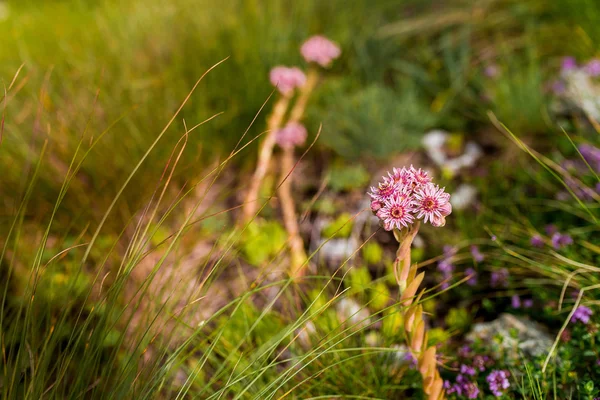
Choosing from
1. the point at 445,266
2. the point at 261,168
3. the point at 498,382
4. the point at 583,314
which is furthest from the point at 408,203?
the point at 261,168

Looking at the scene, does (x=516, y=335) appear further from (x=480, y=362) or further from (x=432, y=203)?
(x=432, y=203)

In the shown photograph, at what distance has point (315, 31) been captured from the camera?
13.0 ft

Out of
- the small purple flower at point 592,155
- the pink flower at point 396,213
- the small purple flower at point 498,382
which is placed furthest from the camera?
the small purple flower at point 592,155

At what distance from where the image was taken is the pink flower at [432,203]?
133 centimetres

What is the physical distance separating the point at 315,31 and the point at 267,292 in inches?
84.3

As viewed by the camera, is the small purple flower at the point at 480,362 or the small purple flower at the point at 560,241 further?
the small purple flower at the point at 560,241

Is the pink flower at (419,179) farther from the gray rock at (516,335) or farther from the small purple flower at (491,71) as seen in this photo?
the small purple flower at (491,71)

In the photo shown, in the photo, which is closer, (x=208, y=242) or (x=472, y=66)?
(x=208, y=242)

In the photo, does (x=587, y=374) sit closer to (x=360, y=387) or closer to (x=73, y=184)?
(x=360, y=387)

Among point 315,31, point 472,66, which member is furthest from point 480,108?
point 315,31

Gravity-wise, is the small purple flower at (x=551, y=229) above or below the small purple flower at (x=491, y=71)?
below

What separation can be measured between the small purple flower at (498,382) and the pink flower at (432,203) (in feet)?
2.20

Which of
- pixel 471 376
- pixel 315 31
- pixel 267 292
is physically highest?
pixel 315 31

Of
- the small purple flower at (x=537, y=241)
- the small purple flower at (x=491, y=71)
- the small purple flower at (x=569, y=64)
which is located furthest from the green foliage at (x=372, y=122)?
the small purple flower at (x=537, y=241)
